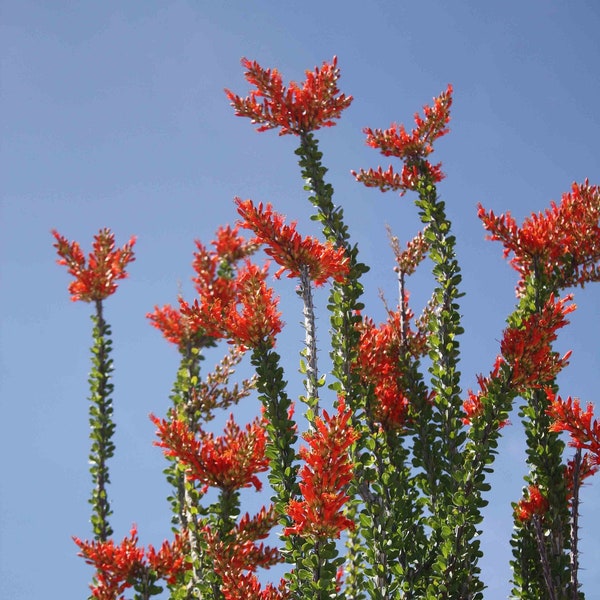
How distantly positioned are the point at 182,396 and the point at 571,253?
4.25 meters

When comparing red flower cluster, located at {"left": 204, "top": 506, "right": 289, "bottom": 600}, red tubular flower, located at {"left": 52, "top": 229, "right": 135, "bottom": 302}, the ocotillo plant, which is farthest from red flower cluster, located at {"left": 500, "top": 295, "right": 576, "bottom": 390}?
red tubular flower, located at {"left": 52, "top": 229, "right": 135, "bottom": 302}

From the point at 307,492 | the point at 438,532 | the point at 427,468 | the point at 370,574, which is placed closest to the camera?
the point at 307,492

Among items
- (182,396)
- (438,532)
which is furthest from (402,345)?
(182,396)

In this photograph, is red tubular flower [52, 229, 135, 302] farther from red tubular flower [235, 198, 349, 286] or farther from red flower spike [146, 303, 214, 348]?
red tubular flower [235, 198, 349, 286]

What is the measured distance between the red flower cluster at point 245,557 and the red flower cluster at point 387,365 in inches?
49.4

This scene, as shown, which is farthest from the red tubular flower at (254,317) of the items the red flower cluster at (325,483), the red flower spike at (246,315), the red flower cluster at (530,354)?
the red flower cluster at (530,354)

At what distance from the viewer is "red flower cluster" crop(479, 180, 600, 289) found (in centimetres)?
686

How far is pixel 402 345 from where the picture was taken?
6699 mm

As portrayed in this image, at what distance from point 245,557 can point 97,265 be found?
518 cm

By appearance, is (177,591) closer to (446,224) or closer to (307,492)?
(307,492)

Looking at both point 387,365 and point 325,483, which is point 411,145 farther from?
point 325,483

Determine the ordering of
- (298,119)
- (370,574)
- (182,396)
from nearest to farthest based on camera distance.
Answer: (370,574) < (298,119) < (182,396)

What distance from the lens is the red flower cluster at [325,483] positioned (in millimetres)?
4402

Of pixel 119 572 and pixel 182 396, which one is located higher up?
pixel 182 396
